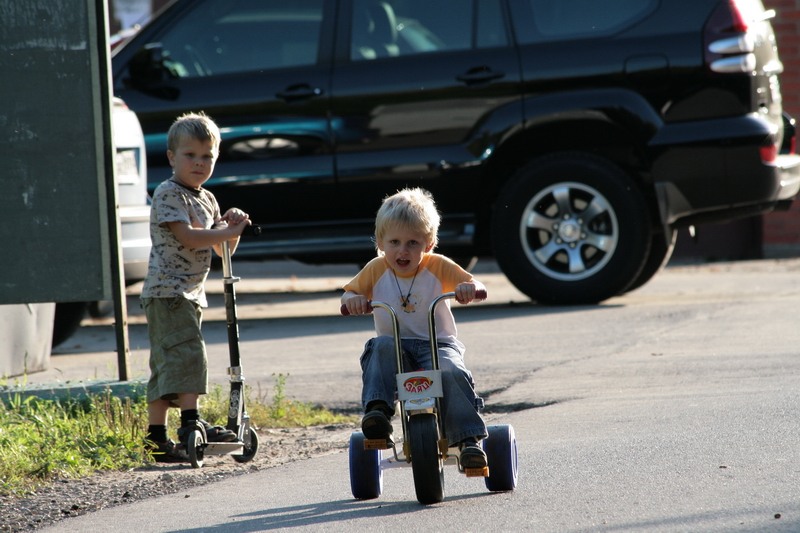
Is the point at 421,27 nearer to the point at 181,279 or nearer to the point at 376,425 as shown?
the point at 181,279

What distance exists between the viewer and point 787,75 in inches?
548

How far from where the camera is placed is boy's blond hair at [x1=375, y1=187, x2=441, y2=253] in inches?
186

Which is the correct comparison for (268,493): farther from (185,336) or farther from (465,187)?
(465,187)

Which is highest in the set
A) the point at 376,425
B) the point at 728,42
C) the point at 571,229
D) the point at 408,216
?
the point at 728,42

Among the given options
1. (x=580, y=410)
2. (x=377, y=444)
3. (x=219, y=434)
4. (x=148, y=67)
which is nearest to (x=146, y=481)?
(x=219, y=434)

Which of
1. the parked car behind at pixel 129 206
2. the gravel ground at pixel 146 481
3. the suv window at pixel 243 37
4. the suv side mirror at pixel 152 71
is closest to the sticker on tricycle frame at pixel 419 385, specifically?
the gravel ground at pixel 146 481

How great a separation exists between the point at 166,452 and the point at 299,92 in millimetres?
4284

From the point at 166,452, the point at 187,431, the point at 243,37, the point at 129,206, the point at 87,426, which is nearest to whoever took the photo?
the point at 187,431

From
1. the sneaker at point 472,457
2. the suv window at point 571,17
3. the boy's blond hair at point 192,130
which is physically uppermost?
the suv window at point 571,17

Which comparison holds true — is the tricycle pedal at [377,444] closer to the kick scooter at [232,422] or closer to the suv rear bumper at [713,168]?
the kick scooter at [232,422]

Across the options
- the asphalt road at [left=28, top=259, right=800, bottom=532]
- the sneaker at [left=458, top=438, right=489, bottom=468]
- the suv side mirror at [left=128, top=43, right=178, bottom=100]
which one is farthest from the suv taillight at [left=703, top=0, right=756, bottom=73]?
the sneaker at [left=458, top=438, right=489, bottom=468]

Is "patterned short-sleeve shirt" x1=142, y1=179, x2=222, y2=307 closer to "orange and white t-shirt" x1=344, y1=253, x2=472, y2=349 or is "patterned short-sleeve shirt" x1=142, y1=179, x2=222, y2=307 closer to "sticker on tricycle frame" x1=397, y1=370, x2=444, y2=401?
"orange and white t-shirt" x1=344, y1=253, x2=472, y2=349

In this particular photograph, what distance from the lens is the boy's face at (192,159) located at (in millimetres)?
5551

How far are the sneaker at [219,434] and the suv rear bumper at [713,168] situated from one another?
14.4 ft
